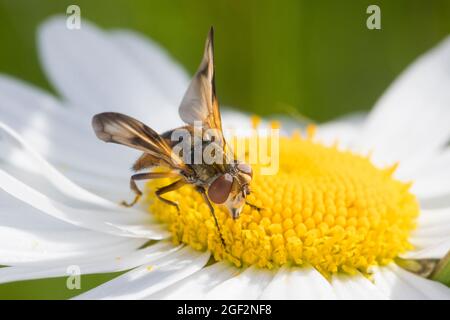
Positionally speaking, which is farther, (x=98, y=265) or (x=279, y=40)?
(x=279, y=40)

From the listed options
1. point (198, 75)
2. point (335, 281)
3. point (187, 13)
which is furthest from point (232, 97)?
point (335, 281)

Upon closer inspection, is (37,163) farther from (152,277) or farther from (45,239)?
(152,277)

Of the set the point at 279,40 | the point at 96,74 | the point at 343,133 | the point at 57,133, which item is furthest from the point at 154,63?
the point at 343,133

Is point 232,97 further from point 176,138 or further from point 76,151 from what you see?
point 176,138

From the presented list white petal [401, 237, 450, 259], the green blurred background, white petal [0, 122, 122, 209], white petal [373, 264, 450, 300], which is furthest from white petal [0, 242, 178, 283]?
the green blurred background

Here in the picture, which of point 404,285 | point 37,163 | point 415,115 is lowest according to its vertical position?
point 404,285

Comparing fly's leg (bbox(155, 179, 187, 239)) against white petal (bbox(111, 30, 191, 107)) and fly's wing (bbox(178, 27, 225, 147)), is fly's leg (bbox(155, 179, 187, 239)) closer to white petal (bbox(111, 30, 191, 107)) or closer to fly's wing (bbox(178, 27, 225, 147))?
fly's wing (bbox(178, 27, 225, 147))

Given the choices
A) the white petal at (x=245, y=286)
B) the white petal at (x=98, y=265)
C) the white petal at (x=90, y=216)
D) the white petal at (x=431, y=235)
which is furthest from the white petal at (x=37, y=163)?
the white petal at (x=431, y=235)

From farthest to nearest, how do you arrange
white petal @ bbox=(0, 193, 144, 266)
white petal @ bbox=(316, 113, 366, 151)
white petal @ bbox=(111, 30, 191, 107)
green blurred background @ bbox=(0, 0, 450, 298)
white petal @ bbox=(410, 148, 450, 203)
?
green blurred background @ bbox=(0, 0, 450, 298)
white petal @ bbox=(111, 30, 191, 107)
white petal @ bbox=(316, 113, 366, 151)
white petal @ bbox=(410, 148, 450, 203)
white petal @ bbox=(0, 193, 144, 266)
